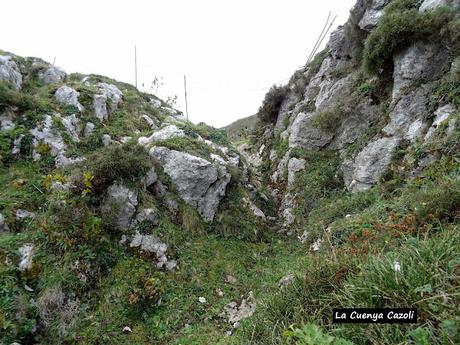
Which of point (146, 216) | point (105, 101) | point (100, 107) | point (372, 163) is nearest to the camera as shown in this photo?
point (146, 216)

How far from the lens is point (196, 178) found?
34.6ft

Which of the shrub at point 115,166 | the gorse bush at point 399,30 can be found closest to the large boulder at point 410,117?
the gorse bush at point 399,30

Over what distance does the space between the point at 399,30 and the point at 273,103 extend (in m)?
9.66

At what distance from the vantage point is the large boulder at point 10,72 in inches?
565

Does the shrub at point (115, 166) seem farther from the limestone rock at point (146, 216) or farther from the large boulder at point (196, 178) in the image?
the large boulder at point (196, 178)

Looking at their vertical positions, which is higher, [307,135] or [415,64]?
[415,64]

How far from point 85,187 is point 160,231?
8.35 ft

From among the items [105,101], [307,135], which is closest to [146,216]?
[307,135]

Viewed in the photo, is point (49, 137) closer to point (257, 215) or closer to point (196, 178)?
point (196, 178)

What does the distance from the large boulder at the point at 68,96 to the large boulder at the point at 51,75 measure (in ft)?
13.9

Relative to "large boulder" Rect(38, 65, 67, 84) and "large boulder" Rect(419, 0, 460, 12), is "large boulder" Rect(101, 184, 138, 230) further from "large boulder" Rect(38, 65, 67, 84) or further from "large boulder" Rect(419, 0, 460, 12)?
"large boulder" Rect(38, 65, 67, 84)

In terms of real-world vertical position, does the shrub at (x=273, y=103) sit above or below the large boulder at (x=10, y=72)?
below

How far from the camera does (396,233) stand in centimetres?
495

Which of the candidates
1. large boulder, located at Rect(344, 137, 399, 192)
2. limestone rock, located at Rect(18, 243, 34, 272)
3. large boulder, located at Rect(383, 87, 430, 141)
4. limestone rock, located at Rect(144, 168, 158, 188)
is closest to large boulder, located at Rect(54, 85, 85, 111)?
limestone rock, located at Rect(144, 168, 158, 188)
